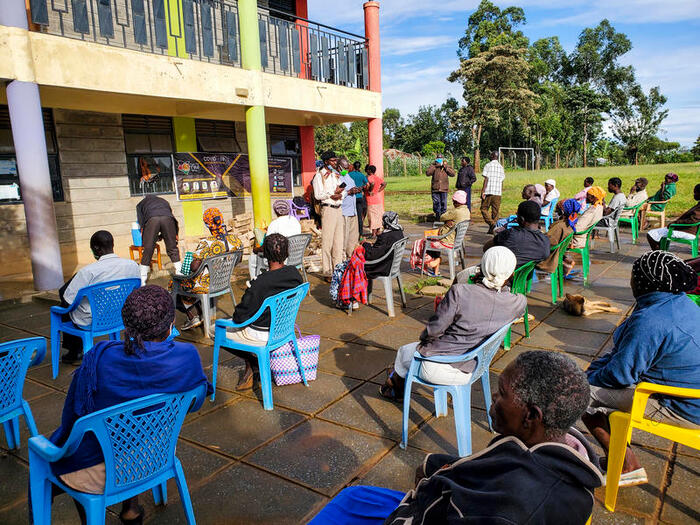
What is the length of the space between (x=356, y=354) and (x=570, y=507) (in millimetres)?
3388

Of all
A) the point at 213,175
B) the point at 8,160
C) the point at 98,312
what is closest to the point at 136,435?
the point at 98,312

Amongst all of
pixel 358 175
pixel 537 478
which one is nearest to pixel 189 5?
pixel 358 175

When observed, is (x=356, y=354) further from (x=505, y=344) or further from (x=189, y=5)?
(x=189, y=5)

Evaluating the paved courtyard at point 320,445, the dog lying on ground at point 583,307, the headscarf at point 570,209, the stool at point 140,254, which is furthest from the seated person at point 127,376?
the stool at point 140,254

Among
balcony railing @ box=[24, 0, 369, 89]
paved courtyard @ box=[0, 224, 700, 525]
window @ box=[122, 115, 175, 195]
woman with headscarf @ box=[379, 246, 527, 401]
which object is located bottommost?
paved courtyard @ box=[0, 224, 700, 525]

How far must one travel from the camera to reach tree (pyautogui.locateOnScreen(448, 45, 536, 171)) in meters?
31.3

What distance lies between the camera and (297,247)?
6551mm

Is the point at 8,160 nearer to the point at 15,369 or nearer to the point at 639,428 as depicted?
the point at 15,369

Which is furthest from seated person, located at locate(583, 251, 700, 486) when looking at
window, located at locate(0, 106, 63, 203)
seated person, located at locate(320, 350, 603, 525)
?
window, located at locate(0, 106, 63, 203)

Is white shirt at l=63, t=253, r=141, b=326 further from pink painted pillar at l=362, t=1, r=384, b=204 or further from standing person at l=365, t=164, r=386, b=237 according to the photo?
pink painted pillar at l=362, t=1, r=384, b=204

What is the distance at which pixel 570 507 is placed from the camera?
4.14 ft

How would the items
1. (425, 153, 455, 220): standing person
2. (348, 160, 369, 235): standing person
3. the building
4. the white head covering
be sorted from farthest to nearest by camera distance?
(425, 153, 455, 220): standing person → (348, 160, 369, 235): standing person → the building → the white head covering

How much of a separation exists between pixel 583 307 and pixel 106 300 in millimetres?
4736

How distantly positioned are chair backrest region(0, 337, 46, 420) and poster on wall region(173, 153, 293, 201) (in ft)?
27.5
